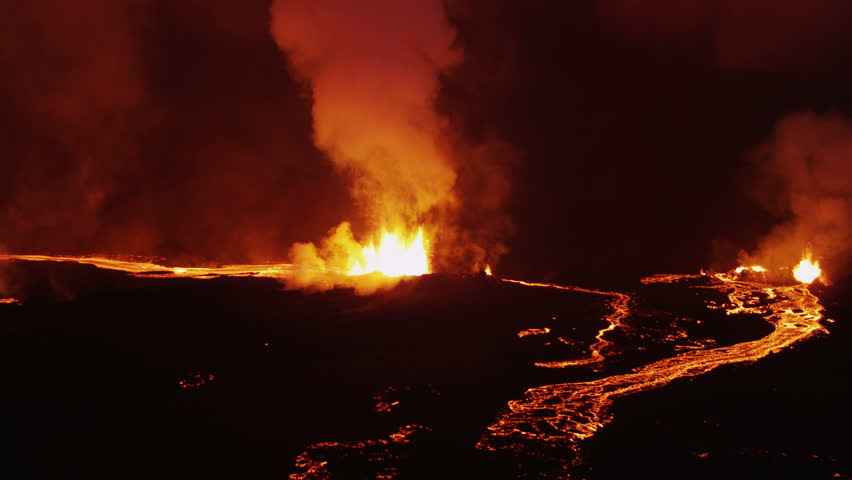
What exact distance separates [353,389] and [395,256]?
61.1 feet

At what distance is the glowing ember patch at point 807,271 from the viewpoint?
121 ft

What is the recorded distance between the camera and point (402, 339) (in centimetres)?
1989

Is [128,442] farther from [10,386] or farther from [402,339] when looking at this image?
[402,339]

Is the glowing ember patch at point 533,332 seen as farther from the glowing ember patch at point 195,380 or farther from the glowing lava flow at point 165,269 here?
the glowing lava flow at point 165,269

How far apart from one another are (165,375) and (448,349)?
8178 mm

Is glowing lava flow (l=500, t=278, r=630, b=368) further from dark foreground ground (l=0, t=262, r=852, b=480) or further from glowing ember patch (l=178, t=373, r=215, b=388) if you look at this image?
glowing ember patch (l=178, t=373, r=215, b=388)

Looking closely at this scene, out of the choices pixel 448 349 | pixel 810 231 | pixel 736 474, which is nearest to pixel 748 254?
pixel 810 231

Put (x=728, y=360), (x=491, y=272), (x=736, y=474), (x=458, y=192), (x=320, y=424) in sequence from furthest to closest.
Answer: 1. (x=458, y=192)
2. (x=491, y=272)
3. (x=728, y=360)
4. (x=320, y=424)
5. (x=736, y=474)

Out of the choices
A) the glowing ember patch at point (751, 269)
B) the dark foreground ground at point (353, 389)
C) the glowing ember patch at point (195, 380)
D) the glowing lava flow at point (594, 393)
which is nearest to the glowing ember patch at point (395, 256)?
the dark foreground ground at point (353, 389)

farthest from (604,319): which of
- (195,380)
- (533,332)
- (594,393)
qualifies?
(195,380)

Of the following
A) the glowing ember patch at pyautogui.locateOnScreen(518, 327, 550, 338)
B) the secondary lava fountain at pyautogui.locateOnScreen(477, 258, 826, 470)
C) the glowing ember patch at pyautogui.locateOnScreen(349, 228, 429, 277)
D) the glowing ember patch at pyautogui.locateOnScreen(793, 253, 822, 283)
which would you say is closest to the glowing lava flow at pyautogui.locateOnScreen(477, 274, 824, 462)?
the secondary lava fountain at pyautogui.locateOnScreen(477, 258, 826, 470)

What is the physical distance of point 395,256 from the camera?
3359 cm

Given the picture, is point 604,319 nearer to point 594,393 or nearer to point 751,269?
point 594,393

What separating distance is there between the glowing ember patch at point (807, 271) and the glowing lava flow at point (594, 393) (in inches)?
474
